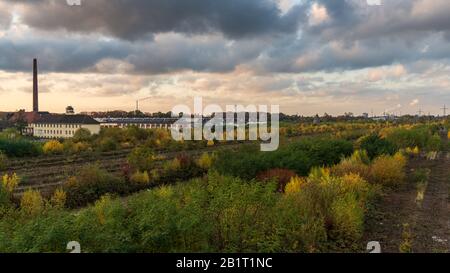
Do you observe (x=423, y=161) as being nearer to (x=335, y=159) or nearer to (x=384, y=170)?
(x=335, y=159)

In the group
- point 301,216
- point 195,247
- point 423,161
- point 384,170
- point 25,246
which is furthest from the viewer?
point 423,161

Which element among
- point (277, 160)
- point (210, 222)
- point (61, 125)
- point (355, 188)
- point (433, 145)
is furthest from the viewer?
point (61, 125)

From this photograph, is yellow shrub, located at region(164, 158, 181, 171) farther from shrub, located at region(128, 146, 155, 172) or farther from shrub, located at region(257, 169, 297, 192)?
shrub, located at region(257, 169, 297, 192)

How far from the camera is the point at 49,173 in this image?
21594mm

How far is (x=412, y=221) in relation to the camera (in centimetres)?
970

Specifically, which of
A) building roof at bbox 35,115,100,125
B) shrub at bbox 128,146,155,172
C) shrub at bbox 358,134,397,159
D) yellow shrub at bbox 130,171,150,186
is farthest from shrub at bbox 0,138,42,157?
building roof at bbox 35,115,100,125

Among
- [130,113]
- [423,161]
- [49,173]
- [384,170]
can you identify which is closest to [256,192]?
[384,170]

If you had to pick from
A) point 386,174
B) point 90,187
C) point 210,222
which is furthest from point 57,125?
point 210,222

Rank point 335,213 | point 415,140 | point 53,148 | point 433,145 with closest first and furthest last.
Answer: point 335,213
point 53,148
point 433,145
point 415,140

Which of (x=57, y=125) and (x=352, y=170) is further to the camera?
(x=57, y=125)

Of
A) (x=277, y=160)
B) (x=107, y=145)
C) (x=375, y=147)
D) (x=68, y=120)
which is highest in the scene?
(x=68, y=120)

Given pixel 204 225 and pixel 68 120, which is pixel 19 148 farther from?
pixel 68 120

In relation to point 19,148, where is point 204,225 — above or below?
above

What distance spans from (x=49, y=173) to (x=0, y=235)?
1670cm
